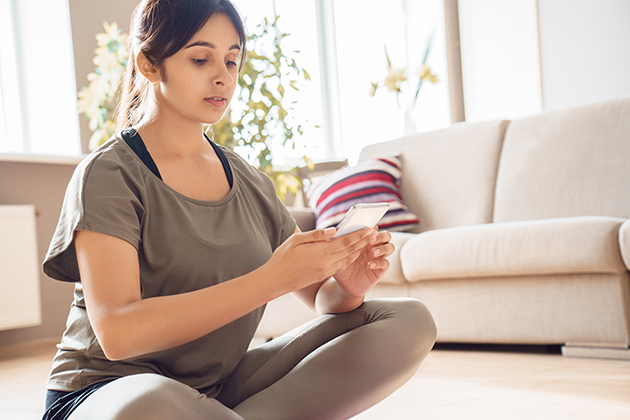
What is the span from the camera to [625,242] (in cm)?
195

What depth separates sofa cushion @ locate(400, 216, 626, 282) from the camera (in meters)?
2.02

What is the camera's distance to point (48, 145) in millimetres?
3635

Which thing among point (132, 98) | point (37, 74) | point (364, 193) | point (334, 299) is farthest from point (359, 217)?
point (37, 74)

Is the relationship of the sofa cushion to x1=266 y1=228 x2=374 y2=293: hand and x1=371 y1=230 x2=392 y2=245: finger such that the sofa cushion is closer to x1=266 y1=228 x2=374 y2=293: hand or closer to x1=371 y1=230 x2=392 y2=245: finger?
x1=371 y1=230 x2=392 y2=245: finger

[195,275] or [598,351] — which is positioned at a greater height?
[195,275]

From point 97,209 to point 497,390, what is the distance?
1248mm

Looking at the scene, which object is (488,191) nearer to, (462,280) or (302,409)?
(462,280)

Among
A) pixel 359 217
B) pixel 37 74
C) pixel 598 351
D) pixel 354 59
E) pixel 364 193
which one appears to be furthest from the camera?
pixel 354 59

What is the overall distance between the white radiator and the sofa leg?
101 inches

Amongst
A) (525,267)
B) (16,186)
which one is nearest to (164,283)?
(525,267)

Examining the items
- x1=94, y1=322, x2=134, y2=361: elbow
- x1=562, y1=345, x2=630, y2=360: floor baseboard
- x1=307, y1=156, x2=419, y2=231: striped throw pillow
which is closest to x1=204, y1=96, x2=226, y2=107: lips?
x1=94, y1=322, x2=134, y2=361: elbow

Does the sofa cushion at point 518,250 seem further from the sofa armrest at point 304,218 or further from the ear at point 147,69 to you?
the ear at point 147,69

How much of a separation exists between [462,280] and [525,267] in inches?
11.1

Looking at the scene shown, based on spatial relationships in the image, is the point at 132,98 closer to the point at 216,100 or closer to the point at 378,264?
the point at 216,100
